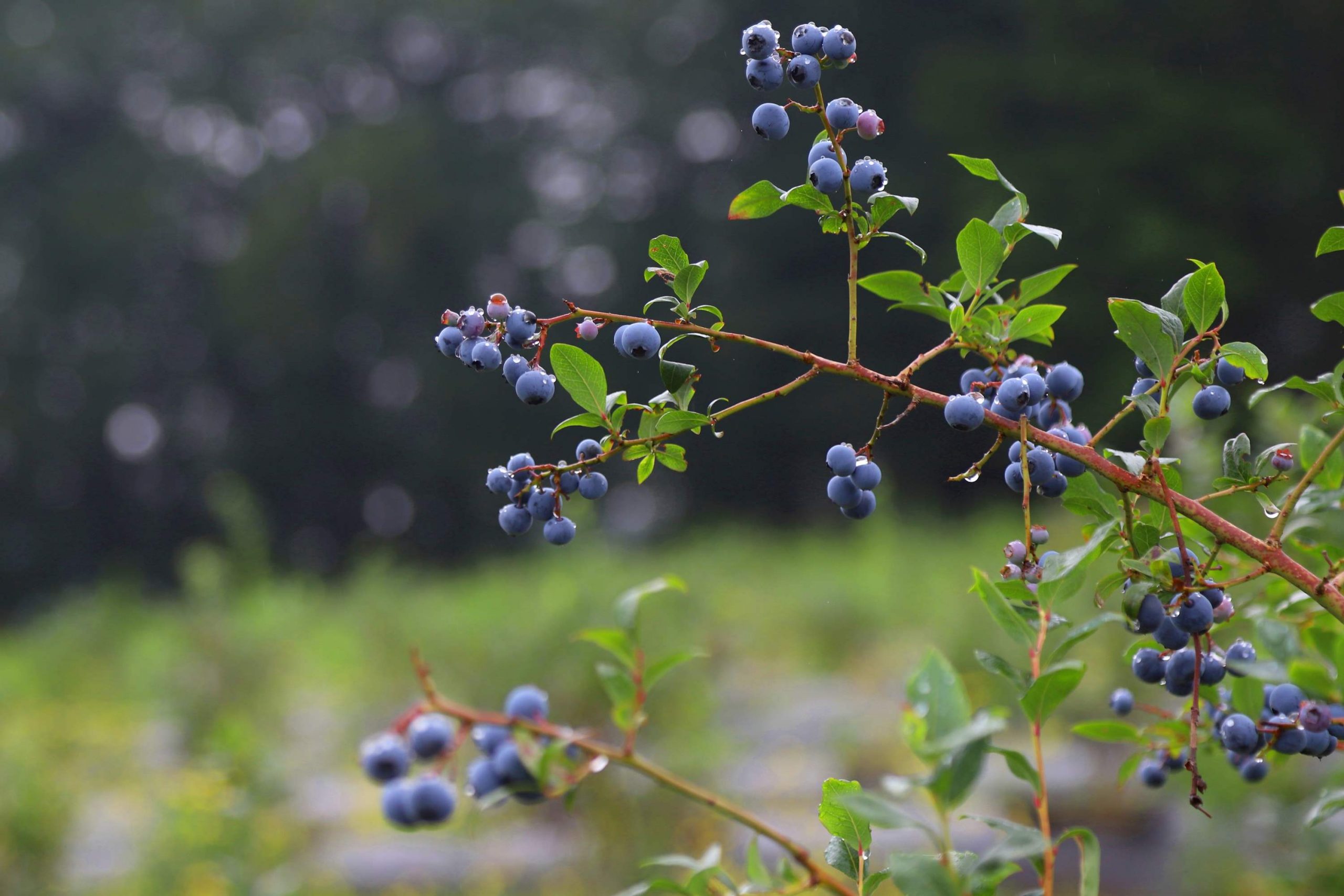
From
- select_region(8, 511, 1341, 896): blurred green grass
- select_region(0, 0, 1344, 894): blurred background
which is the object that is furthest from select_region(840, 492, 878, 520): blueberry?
select_region(8, 511, 1341, 896): blurred green grass

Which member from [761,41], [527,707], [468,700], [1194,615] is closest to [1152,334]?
[1194,615]

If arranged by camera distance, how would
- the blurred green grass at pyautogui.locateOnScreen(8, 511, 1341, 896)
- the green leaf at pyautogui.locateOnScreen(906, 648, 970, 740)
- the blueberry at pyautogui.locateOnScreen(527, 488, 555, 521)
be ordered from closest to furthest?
the green leaf at pyautogui.locateOnScreen(906, 648, 970, 740)
the blueberry at pyautogui.locateOnScreen(527, 488, 555, 521)
the blurred green grass at pyautogui.locateOnScreen(8, 511, 1341, 896)

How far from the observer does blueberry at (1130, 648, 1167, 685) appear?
53cm

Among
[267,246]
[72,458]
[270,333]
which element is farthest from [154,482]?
[267,246]

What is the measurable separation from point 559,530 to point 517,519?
23 millimetres

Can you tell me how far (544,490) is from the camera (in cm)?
55

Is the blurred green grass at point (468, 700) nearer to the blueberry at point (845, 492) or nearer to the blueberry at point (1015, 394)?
the blueberry at point (845, 492)

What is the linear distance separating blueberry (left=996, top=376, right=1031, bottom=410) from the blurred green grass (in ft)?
3.33

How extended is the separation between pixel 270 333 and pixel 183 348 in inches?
40.3

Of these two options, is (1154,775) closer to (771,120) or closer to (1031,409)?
(1031,409)

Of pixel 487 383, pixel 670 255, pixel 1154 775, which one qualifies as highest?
pixel 487 383

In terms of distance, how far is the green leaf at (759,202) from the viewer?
53cm

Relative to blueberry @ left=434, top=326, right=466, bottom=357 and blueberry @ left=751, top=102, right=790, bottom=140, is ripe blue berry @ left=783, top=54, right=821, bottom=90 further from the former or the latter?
blueberry @ left=434, top=326, right=466, bottom=357

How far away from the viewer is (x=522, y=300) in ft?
28.2
